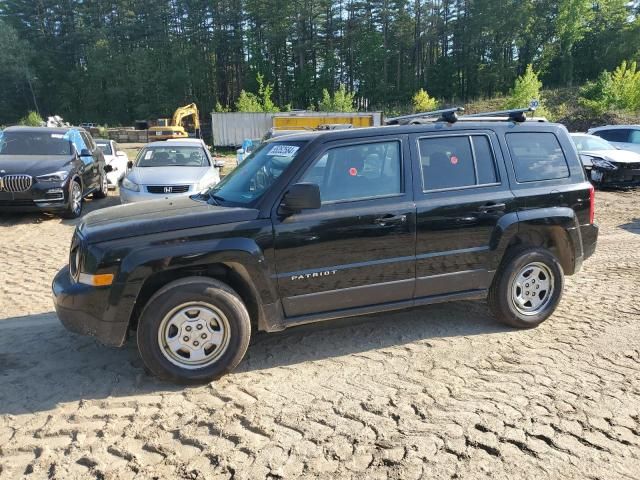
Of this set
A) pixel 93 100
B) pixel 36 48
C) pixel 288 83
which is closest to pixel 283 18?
pixel 288 83

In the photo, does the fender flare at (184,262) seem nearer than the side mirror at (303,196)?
Yes

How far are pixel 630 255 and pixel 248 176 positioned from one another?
19.8 feet

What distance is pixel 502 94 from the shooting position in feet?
234

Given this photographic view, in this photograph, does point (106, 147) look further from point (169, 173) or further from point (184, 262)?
point (184, 262)

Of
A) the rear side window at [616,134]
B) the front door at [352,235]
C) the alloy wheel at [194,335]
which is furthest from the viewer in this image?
the rear side window at [616,134]

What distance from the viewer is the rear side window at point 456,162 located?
4.23 m

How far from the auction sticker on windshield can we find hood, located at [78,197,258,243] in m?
0.63

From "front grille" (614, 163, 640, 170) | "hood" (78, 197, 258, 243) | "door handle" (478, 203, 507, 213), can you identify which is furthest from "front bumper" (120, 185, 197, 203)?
"front grille" (614, 163, 640, 170)

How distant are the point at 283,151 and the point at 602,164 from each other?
41.8ft

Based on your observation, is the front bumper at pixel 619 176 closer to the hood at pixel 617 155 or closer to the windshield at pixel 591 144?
the hood at pixel 617 155

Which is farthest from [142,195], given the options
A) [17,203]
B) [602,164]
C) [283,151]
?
[602,164]

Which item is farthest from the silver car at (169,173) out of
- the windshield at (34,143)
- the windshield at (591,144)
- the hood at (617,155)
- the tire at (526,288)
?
the windshield at (591,144)

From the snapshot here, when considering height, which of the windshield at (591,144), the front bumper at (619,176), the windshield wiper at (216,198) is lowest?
the front bumper at (619,176)

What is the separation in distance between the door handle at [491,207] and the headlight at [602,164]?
449 inches
